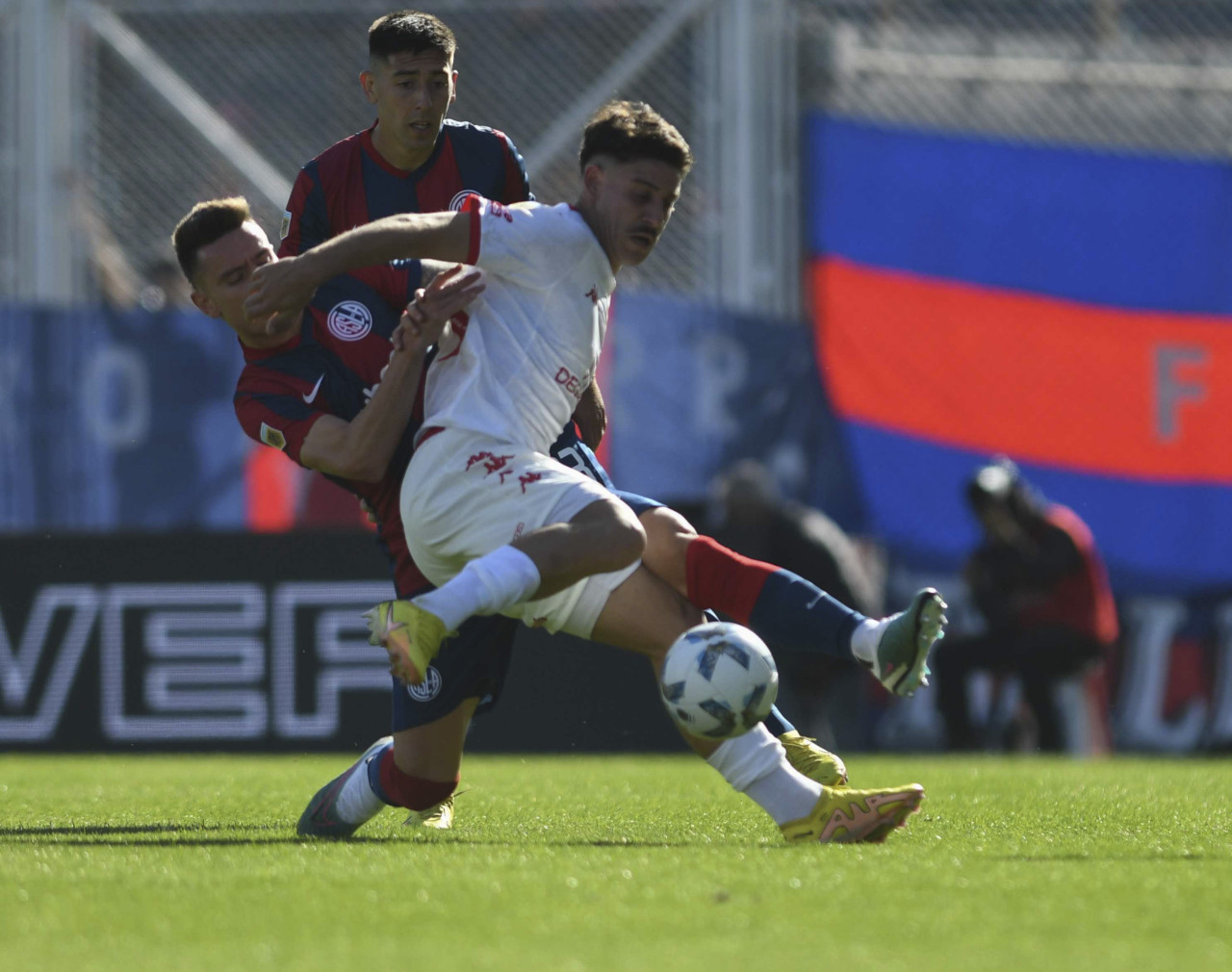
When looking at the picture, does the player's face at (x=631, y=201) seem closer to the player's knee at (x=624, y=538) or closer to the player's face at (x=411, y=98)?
the player's knee at (x=624, y=538)

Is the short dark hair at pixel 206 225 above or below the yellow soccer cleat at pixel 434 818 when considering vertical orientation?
above

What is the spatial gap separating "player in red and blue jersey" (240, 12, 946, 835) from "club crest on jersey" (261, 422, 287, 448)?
49 centimetres

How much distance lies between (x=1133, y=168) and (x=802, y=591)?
762cm

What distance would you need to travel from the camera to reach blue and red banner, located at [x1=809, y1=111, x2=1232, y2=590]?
10.7 metres

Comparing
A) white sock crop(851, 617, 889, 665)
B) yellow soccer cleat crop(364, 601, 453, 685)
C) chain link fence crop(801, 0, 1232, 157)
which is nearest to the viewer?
yellow soccer cleat crop(364, 601, 453, 685)

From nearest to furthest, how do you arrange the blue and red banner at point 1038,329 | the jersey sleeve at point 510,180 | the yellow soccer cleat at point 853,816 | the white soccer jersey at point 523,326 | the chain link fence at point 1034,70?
1. the yellow soccer cleat at point 853,816
2. the white soccer jersey at point 523,326
3. the jersey sleeve at point 510,180
4. the blue and red banner at point 1038,329
5. the chain link fence at point 1034,70

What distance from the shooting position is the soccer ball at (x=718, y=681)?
4.18m

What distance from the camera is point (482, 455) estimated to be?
4375mm

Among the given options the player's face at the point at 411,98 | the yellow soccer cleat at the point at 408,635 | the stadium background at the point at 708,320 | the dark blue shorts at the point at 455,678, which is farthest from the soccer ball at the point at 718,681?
Answer: the stadium background at the point at 708,320

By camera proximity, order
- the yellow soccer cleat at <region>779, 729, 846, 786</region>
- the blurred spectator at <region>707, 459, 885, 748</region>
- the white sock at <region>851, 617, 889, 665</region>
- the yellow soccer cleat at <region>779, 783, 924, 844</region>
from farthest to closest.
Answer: the blurred spectator at <region>707, 459, 885, 748</region> → the yellow soccer cleat at <region>779, 729, 846, 786</region> → the yellow soccer cleat at <region>779, 783, 924, 844</region> → the white sock at <region>851, 617, 889, 665</region>

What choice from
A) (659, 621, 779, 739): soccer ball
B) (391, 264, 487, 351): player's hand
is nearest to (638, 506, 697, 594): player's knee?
(659, 621, 779, 739): soccer ball

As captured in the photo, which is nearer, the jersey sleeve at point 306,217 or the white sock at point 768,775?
the white sock at point 768,775

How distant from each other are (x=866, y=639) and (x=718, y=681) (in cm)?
34

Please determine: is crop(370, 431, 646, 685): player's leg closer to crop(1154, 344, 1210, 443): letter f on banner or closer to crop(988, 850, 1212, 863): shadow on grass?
crop(988, 850, 1212, 863): shadow on grass
